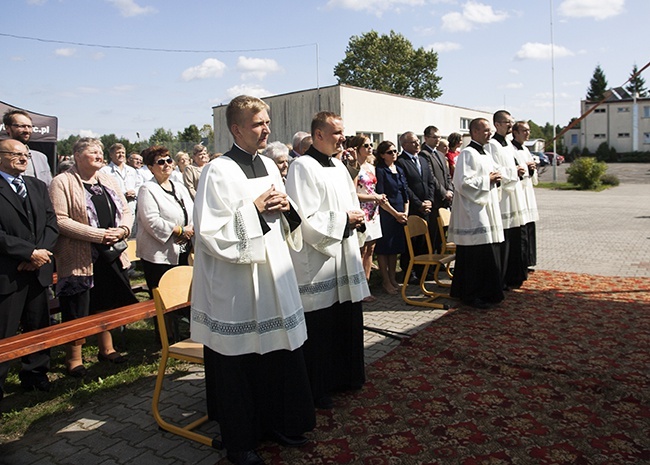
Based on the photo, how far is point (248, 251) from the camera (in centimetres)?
309

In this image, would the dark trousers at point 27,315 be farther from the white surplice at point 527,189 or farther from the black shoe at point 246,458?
the white surplice at point 527,189

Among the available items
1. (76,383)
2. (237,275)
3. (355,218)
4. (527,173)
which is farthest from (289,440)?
(527,173)

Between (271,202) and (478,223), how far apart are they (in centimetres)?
379

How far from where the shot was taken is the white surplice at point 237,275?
3.10 metres

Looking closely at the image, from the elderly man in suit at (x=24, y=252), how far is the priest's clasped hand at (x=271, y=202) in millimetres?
2051

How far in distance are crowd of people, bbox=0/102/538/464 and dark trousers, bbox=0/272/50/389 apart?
0.03 ft

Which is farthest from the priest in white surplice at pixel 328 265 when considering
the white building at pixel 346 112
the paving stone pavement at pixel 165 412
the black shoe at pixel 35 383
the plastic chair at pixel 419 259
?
the white building at pixel 346 112

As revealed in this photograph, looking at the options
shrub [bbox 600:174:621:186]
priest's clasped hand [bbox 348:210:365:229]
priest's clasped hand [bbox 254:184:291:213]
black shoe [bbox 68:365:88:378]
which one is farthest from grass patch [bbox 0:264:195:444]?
shrub [bbox 600:174:621:186]

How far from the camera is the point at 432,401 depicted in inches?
161

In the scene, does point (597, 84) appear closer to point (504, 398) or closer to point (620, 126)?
point (620, 126)

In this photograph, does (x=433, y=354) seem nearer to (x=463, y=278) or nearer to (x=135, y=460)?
(x=463, y=278)

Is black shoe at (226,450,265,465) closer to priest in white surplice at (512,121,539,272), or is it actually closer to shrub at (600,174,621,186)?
priest in white surplice at (512,121,539,272)

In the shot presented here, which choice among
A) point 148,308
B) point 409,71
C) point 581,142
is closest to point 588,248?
point 148,308

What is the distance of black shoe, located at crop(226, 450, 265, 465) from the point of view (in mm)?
3217
